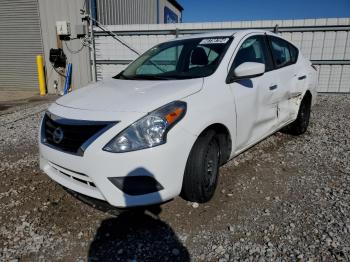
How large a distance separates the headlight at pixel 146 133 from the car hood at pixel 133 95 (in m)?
0.09

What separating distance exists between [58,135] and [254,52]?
7.71ft

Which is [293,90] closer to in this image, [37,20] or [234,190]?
[234,190]

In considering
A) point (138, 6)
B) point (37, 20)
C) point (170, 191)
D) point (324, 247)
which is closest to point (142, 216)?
point (170, 191)

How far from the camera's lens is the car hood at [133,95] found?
2.33 meters

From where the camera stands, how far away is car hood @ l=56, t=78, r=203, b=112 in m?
2.33

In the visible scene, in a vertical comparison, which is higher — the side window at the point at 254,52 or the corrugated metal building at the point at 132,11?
the corrugated metal building at the point at 132,11

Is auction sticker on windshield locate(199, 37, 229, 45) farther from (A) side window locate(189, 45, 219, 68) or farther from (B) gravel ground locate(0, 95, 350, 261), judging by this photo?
(B) gravel ground locate(0, 95, 350, 261)

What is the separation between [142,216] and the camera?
8.67 ft

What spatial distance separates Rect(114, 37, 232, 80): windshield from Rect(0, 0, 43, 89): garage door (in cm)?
771

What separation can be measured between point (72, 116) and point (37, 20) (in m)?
8.94

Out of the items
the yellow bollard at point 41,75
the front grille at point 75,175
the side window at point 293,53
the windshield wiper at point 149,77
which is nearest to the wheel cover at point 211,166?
the windshield wiper at point 149,77

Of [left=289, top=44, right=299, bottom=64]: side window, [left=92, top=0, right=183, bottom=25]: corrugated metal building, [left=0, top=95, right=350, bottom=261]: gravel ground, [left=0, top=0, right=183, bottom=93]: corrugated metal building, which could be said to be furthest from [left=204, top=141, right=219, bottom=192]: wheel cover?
[left=92, top=0, right=183, bottom=25]: corrugated metal building

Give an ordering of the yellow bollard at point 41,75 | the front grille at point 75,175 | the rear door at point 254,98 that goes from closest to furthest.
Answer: the front grille at point 75,175 → the rear door at point 254,98 → the yellow bollard at point 41,75

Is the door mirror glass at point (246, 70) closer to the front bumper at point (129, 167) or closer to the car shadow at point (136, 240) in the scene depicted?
the front bumper at point (129, 167)
